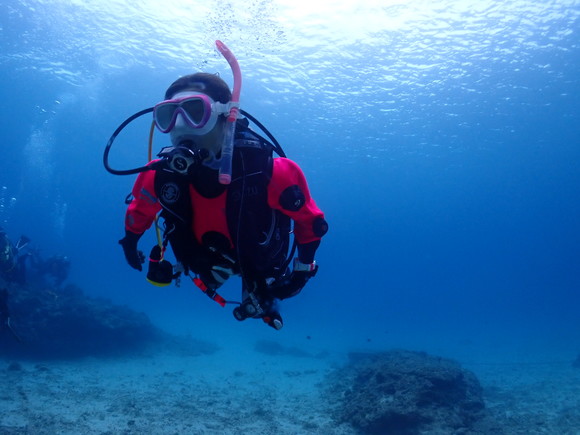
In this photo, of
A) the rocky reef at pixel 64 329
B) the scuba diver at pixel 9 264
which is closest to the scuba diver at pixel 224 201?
the rocky reef at pixel 64 329

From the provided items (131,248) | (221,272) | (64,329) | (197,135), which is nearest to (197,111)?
(197,135)

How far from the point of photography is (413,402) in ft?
31.5

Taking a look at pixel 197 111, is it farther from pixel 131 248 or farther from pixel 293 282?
pixel 293 282

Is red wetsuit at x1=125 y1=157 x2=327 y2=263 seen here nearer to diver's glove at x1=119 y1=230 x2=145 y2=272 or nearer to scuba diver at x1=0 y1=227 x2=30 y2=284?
diver's glove at x1=119 y1=230 x2=145 y2=272

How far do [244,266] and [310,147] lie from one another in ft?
139

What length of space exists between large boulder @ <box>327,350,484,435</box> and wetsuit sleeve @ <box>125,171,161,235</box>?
860cm

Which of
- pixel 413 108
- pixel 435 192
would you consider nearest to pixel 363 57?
pixel 413 108

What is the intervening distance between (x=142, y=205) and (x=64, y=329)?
1554 cm

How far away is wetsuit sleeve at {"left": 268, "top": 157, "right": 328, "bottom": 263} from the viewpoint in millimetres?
3232

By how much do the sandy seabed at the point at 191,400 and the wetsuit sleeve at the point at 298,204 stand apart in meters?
7.97

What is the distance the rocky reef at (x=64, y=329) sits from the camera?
14.3 metres

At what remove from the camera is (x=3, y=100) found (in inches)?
1893

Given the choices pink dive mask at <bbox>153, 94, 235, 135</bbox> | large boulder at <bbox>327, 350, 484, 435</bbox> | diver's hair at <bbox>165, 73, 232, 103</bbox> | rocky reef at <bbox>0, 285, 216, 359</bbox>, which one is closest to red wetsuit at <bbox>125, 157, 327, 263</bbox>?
pink dive mask at <bbox>153, 94, 235, 135</bbox>

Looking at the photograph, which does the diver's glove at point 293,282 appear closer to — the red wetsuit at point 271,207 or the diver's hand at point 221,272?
the red wetsuit at point 271,207
